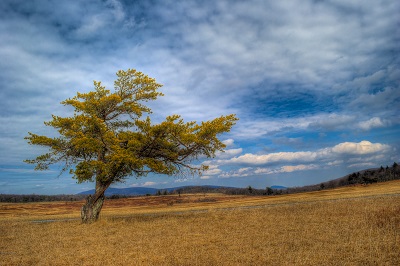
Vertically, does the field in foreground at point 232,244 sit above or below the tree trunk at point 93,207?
below

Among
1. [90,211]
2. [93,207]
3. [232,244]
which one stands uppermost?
[93,207]

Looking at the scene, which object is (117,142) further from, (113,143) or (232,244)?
(232,244)

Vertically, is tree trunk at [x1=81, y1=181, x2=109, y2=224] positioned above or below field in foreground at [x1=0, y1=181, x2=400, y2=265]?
above

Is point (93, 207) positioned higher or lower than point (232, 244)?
higher

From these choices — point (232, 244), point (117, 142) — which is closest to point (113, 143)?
point (117, 142)

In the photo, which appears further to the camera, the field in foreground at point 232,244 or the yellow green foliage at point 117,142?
the yellow green foliage at point 117,142

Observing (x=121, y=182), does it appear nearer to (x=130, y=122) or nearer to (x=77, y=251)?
(x=130, y=122)

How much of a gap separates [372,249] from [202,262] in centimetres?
643

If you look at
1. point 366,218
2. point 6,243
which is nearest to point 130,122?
point 6,243

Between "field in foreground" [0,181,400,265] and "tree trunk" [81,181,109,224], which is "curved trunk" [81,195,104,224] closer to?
"tree trunk" [81,181,109,224]

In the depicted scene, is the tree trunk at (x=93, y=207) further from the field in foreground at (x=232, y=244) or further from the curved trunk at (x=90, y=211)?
the field in foreground at (x=232, y=244)

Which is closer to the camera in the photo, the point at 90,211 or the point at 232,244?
the point at 232,244

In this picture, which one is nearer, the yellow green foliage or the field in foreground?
the field in foreground

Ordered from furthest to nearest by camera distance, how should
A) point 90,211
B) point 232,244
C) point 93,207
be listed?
1. point 93,207
2. point 90,211
3. point 232,244
